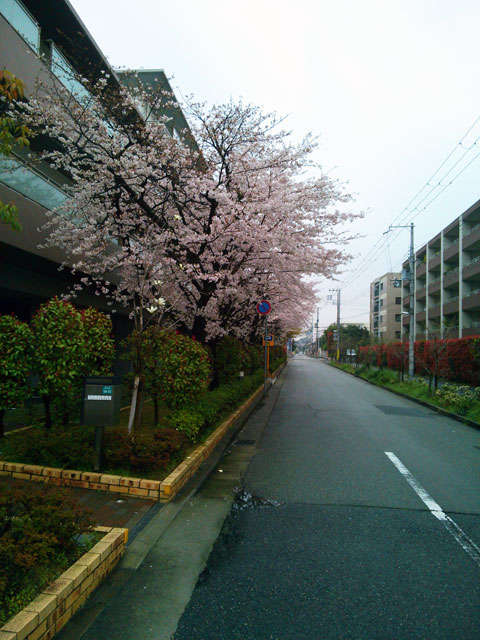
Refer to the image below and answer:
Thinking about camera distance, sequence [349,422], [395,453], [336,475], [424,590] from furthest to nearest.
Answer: [349,422]
[395,453]
[336,475]
[424,590]

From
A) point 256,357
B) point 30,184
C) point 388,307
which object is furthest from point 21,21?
point 388,307

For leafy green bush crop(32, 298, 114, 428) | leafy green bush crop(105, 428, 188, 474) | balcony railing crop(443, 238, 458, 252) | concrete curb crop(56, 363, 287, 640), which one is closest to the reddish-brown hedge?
concrete curb crop(56, 363, 287, 640)

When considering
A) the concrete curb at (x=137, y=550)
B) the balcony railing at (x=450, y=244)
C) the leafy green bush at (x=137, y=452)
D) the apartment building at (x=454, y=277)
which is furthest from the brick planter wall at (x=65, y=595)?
the balcony railing at (x=450, y=244)

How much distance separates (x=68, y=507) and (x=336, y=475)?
387 cm

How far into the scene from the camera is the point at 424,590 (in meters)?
3.14

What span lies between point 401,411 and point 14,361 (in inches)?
454

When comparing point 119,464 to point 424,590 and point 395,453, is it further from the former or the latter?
point 395,453

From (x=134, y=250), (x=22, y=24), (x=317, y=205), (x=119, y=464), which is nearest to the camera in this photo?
(x=119, y=464)

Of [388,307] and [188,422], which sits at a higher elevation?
[388,307]

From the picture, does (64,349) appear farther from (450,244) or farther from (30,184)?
(450,244)

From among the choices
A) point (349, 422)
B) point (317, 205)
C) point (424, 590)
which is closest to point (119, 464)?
point (424, 590)

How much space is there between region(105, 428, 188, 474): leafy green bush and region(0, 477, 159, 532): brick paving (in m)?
0.40

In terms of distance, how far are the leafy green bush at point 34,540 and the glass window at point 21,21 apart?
9870 millimetres

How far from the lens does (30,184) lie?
953 centimetres
